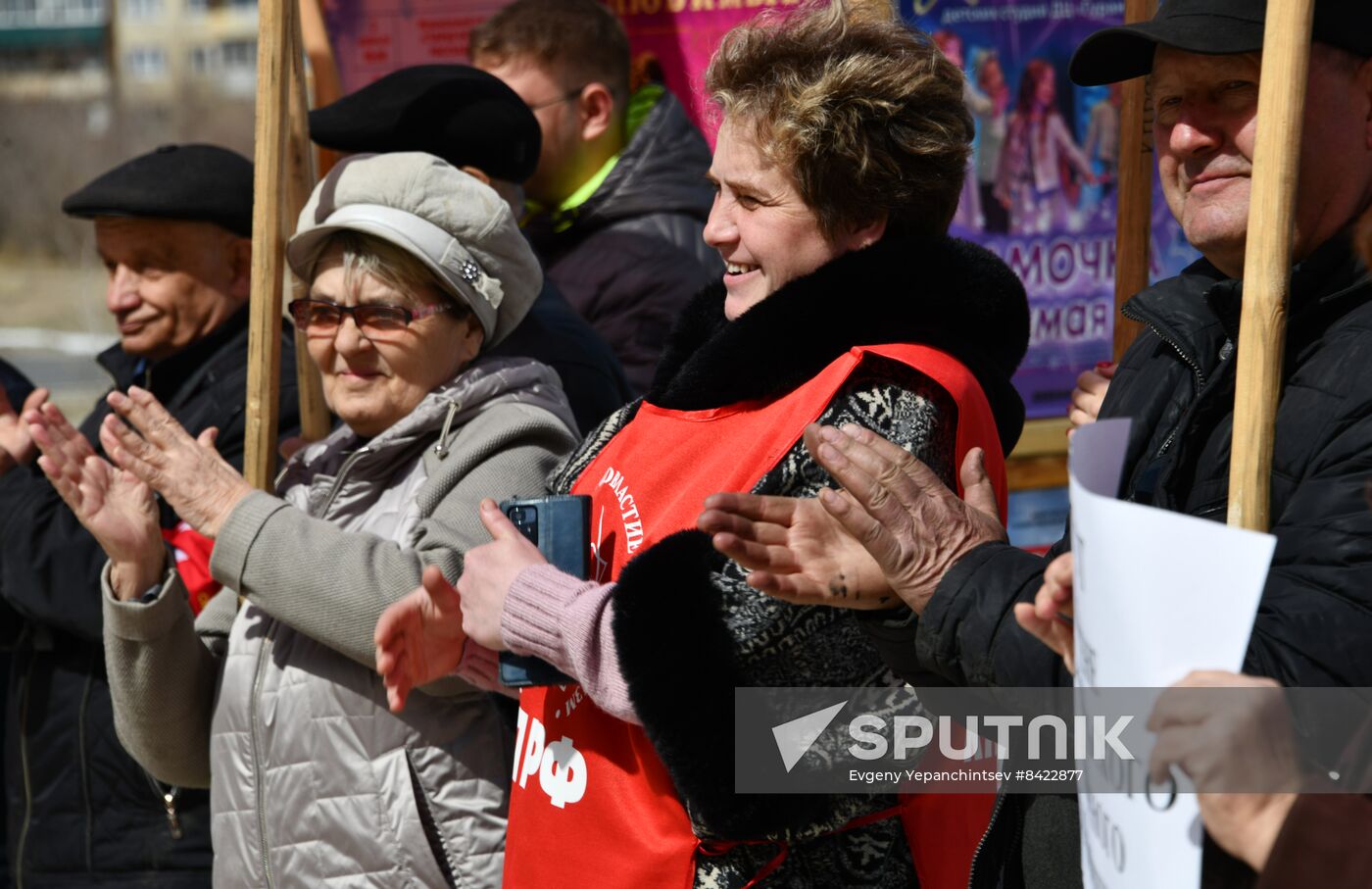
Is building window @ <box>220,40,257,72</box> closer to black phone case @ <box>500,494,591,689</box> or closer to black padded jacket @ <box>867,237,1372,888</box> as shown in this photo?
black phone case @ <box>500,494,591,689</box>

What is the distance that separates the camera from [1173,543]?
1.19 m

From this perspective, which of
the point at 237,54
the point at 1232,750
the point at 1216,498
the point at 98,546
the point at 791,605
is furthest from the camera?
the point at 237,54

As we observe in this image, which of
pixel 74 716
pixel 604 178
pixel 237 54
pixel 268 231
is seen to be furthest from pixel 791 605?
pixel 237 54

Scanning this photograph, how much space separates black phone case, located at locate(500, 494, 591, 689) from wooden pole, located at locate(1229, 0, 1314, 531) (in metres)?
0.89

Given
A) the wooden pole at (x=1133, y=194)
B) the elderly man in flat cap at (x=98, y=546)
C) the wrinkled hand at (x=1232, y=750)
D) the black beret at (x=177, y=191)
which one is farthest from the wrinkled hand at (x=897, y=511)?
the black beret at (x=177, y=191)

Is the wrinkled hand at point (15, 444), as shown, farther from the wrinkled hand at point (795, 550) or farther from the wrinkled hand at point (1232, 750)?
the wrinkled hand at point (1232, 750)

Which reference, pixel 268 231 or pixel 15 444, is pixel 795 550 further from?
pixel 15 444

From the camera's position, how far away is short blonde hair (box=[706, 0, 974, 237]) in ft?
6.58

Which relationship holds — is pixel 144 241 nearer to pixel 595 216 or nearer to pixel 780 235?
pixel 595 216

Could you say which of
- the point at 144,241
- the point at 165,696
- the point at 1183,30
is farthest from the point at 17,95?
the point at 1183,30

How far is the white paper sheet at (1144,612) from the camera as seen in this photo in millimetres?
1167

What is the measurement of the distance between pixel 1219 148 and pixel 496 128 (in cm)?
177

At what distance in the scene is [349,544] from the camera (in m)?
2.45

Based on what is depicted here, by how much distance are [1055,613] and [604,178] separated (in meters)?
2.58
